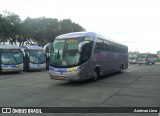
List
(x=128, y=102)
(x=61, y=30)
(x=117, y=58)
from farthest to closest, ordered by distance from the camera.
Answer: (x=61, y=30) < (x=117, y=58) < (x=128, y=102)

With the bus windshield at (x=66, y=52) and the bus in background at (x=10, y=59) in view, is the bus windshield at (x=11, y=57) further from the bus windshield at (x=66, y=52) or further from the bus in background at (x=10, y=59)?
the bus windshield at (x=66, y=52)

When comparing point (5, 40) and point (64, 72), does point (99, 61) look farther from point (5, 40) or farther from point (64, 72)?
point (5, 40)

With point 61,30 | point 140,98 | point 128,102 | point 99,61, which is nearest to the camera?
point 128,102

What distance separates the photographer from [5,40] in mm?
45344

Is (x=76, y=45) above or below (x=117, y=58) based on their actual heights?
above

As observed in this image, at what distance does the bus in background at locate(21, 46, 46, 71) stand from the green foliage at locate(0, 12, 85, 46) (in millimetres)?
17597

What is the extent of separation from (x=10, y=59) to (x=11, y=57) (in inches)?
11.7

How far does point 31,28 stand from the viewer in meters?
50.5

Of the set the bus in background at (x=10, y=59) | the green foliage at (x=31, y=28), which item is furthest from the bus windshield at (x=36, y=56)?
the green foliage at (x=31, y=28)

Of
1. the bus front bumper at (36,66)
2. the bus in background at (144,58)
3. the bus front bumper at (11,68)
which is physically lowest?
the bus in background at (144,58)

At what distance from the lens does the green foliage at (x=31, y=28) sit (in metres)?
44.4

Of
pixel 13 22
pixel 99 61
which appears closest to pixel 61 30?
pixel 13 22

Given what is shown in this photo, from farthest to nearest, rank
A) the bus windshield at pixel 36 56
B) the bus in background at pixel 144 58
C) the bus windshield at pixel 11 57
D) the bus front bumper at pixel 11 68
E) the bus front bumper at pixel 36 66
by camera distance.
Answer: the bus in background at pixel 144 58, the bus windshield at pixel 36 56, the bus front bumper at pixel 36 66, the bus windshield at pixel 11 57, the bus front bumper at pixel 11 68

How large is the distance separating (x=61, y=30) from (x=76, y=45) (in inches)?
1632
